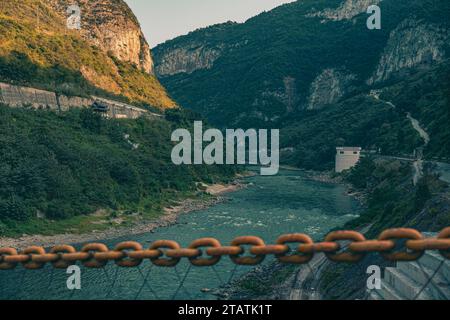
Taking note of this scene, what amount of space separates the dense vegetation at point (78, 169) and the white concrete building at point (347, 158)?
26983mm

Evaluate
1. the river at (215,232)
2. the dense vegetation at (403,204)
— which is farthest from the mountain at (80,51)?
the dense vegetation at (403,204)

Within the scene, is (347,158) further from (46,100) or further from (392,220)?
(392,220)

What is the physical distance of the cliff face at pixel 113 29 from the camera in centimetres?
12212

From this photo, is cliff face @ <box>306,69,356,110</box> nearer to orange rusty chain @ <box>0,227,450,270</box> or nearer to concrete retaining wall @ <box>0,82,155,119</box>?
concrete retaining wall @ <box>0,82,155,119</box>

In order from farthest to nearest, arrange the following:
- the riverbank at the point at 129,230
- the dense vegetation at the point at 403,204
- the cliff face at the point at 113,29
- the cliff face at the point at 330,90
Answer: the cliff face at the point at 330,90, the cliff face at the point at 113,29, the riverbank at the point at 129,230, the dense vegetation at the point at 403,204

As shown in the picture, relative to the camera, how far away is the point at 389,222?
36156 mm

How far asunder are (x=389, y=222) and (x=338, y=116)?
10030 cm

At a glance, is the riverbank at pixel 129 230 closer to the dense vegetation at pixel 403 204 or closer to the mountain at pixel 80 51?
the dense vegetation at pixel 403 204

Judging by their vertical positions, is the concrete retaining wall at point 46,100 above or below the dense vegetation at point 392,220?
above

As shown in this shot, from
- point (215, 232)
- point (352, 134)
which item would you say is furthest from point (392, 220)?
point (352, 134)

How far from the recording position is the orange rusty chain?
4500 millimetres

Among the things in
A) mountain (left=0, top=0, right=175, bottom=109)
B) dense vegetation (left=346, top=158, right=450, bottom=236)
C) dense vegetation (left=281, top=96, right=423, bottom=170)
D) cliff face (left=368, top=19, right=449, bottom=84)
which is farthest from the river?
cliff face (left=368, top=19, right=449, bottom=84)
